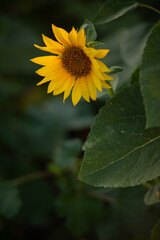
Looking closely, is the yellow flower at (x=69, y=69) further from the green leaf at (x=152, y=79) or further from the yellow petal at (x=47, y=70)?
the green leaf at (x=152, y=79)

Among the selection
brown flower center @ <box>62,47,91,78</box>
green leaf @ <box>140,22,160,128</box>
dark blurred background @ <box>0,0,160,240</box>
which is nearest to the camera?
green leaf @ <box>140,22,160,128</box>

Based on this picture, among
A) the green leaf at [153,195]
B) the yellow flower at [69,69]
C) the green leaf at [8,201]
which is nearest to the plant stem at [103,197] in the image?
the green leaf at [8,201]

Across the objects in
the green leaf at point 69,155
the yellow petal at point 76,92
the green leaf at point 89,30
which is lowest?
the green leaf at point 69,155

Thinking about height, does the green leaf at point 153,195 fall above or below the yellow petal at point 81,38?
below

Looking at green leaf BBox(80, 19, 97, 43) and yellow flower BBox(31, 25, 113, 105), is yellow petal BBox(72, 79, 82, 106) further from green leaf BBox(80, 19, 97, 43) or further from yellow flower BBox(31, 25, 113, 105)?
green leaf BBox(80, 19, 97, 43)

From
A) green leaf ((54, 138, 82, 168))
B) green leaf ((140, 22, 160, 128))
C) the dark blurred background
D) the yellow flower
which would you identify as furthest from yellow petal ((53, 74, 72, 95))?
green leaf ((54, 138, 82, 168))

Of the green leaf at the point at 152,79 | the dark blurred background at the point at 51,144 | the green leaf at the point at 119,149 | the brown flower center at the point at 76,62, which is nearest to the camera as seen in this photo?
the green leaf at the point at 152,79
